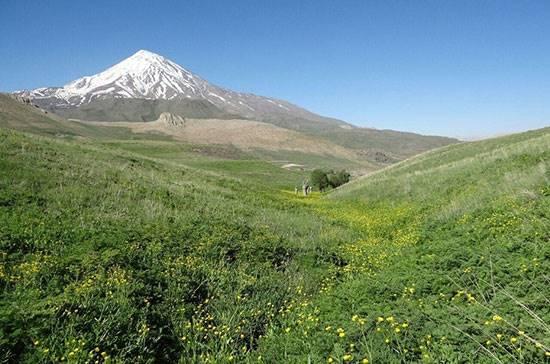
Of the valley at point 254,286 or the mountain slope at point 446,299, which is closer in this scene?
the mountain slope at point 446,299

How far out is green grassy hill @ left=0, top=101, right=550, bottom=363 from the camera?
17.5 ft

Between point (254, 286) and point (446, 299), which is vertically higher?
point (446, 299)

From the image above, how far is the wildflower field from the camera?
17.5 ft

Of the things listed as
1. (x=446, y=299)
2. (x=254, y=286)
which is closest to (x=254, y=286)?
(x=254, y=286)

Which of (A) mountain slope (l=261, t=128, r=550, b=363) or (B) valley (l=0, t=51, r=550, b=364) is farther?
(B) valley (l=0, t=51, r=550, b=364)

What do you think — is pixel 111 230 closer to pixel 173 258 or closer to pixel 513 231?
pixel 173 258

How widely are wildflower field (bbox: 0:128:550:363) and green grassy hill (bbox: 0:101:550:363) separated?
0.10 feet

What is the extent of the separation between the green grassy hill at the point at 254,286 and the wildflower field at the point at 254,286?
0.03 m

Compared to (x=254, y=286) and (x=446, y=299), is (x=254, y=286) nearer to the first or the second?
(x=254, y=286)

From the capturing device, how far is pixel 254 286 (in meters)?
8.71

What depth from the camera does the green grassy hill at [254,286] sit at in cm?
533

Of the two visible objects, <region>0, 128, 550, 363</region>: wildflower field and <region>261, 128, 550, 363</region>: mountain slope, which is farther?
<region>0, 128, 550, 363</region>: wildflower field

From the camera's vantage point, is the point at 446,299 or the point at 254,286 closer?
the point at 446,299

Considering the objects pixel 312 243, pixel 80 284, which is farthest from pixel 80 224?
pixel 312 243
